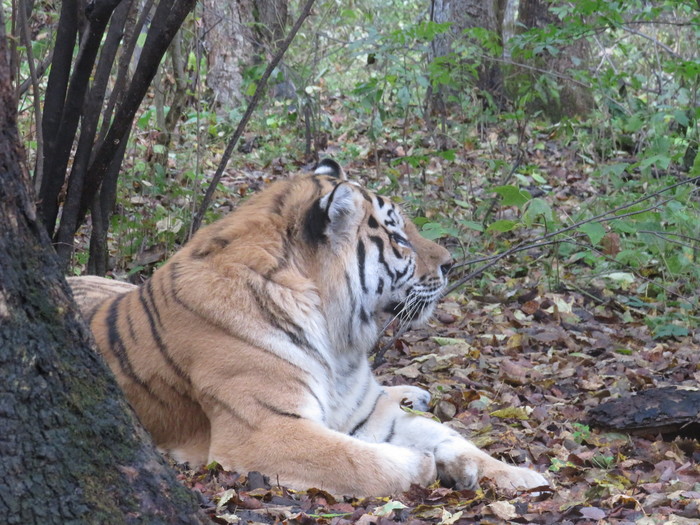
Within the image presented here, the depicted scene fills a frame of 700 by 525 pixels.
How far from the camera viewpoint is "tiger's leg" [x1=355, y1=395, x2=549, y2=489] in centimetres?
327

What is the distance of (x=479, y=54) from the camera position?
7289 mm

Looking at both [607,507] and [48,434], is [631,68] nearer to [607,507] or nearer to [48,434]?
[607,507]

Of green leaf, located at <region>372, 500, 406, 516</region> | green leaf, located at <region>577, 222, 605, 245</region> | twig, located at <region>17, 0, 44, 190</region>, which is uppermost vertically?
twig, located at <region>17, 0, 44, 190</region>

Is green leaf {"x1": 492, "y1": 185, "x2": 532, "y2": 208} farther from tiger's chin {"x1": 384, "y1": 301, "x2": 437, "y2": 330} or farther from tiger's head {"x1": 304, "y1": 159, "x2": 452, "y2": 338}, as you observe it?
tiger's chin {"x1": 384, "y1": 301, "x2": 437, "y2": 330}

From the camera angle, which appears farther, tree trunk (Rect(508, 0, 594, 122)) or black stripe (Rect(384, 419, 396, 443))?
tree trunk (Rect(508, 0, 594, 122))

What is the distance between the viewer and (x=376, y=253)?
410cm

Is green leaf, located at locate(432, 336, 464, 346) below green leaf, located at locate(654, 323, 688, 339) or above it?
below

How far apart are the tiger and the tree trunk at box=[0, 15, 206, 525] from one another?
1332mm

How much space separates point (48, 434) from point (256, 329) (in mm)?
1782

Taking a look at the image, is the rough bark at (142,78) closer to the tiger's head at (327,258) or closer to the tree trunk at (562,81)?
the tiger's head at (327,258)

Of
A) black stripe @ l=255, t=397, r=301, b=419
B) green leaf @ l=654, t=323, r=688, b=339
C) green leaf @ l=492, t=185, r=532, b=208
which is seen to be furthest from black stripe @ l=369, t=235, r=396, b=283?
green leaf @ l=654, t=323, r=688, b=339

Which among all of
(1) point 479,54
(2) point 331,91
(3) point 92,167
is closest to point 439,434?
(3) point 92,167

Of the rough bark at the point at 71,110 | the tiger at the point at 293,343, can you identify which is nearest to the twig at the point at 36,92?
the rough bark at the point at 71,110

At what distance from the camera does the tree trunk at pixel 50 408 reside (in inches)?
71.2
